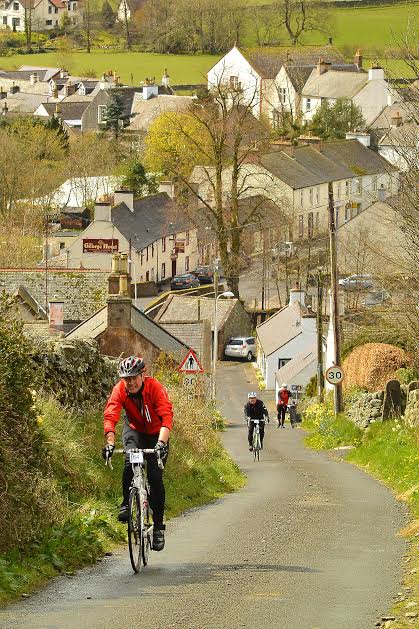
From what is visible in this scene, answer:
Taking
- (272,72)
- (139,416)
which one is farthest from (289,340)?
(272,72)

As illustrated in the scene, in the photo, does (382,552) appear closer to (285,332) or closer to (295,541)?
(295,541)

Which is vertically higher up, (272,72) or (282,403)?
(272,72)

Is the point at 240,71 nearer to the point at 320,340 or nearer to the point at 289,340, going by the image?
the point at 289,340

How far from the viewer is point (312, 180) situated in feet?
357

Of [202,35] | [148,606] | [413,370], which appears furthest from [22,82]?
[148,606]

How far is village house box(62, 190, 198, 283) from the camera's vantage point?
8206 cm

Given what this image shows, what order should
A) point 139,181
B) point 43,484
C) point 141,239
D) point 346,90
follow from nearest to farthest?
point 43,484 < point 141,239 < point 139,181 < point 346,90

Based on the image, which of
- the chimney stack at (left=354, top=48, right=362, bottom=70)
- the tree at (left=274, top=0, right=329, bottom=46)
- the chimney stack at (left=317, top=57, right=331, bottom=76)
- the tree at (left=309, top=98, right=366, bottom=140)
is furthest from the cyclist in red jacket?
the tree at (left=274, top=0, right=329, bottom=46)

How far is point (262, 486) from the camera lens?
22.2 metres

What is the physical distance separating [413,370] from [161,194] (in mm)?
60311

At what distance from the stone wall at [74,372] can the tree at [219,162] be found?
59.3 metres

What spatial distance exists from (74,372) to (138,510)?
214 inches

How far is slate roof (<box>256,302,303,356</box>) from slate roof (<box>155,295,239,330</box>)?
124 inches

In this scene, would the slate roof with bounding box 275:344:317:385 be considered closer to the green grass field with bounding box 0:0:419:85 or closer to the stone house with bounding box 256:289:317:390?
the stone house with bounding box 256:289:317:390
